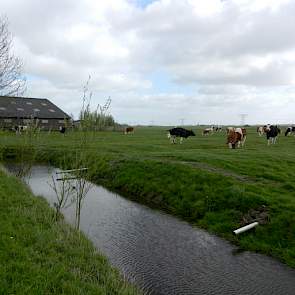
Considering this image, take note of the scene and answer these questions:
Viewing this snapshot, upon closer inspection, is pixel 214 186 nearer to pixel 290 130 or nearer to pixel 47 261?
pixel 47 261

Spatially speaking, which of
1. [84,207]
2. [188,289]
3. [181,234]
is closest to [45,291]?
[188,289]

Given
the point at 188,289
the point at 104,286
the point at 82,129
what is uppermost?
the point at 82,129

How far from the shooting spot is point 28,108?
69625mm

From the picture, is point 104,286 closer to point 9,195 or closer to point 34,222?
point 34,222

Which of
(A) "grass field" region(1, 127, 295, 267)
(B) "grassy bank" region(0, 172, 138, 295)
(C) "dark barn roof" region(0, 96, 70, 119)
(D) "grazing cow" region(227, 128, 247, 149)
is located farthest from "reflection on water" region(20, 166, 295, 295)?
(C) "dark barn roof" region(0, 96, 70, 119)

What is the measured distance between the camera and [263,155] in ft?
71.9

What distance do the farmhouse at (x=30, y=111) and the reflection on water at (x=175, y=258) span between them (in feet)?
167

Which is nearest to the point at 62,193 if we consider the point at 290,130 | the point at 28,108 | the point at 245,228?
the point at 245,228

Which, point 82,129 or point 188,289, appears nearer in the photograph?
point 188,289

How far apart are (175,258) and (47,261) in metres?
3.78

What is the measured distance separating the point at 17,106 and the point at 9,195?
194 feet

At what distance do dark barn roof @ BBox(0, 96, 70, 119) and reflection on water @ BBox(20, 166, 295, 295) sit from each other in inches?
2070

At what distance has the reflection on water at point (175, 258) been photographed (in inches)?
317

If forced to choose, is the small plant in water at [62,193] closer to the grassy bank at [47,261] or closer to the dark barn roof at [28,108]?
the grassy bank at [47,261]
